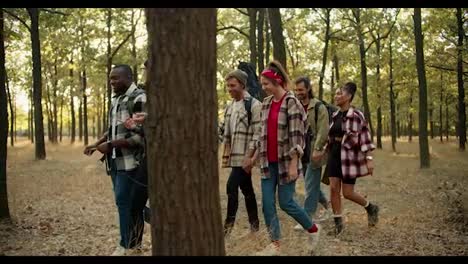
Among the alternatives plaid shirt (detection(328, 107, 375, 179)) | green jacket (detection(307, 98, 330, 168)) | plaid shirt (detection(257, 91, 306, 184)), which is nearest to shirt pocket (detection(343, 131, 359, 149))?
plaid shirt (detection(328, 107, 375, 179))

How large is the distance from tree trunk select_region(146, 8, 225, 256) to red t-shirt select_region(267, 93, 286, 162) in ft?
7.14

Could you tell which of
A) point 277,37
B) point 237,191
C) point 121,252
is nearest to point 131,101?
point 121,252

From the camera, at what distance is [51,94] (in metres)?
37.1

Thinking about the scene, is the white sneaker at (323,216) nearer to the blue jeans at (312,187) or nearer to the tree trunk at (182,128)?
the blue jeans at (312,187)

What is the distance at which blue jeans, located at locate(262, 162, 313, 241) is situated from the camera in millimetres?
5250

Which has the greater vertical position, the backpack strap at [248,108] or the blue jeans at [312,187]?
the backpack strap at [248,108]

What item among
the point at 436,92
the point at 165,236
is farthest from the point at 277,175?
the point at 436,92

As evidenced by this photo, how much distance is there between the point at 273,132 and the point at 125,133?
1.62 metres

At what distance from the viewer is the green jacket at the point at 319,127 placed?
6551 mm

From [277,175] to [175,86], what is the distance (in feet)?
8.58

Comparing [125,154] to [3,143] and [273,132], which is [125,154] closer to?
[273,132]

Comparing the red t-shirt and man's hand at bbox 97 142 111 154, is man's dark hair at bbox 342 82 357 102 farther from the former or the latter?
man's hand at bbox 97 142 111 154

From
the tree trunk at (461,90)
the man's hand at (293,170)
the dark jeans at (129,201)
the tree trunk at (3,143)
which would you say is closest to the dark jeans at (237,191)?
the man's hand at (293,170)

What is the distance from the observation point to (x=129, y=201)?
17.3 feet
